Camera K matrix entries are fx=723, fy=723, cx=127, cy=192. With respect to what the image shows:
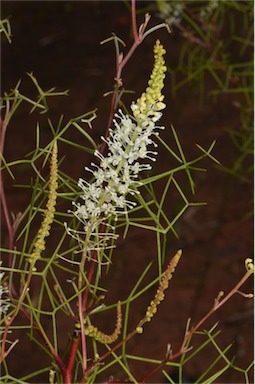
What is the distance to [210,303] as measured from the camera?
995mm

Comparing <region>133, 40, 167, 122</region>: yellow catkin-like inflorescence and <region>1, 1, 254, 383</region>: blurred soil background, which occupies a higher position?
<region>133, 40, 167, 122</region>: yellow catkin-like inflorescence

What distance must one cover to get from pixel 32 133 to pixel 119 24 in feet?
1.14

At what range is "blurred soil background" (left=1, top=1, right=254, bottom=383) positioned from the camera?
3.21ft

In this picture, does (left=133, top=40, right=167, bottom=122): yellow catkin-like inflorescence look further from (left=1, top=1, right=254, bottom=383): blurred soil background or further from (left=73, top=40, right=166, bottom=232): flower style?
(left=1, top=1, right=254, bottom=383): blurred soil background

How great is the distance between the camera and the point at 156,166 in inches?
48.1

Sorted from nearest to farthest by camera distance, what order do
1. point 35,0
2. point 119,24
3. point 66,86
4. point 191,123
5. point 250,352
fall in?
point 250,352
point 191,123
point 66,86
point 119,24
point 35,0

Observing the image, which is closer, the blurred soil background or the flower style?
the flower style

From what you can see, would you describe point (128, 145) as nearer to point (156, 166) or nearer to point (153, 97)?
point (153, 97)

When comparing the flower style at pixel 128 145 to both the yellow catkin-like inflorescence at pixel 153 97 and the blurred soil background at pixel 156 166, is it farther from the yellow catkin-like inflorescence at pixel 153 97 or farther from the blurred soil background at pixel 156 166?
the blurred soil background at pixel 156 166

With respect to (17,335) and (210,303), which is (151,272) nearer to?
(210,303)

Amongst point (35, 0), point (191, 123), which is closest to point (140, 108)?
point (191, 123)

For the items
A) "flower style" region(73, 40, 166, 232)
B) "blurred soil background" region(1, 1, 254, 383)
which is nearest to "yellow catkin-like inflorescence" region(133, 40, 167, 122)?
"flower style" region(73, 40, 166, 232)

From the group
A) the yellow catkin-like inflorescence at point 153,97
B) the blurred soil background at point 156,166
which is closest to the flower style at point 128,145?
the yellow catkin-like inflorescence at point 153,97

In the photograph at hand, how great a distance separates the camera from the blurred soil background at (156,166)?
977 millimetres
